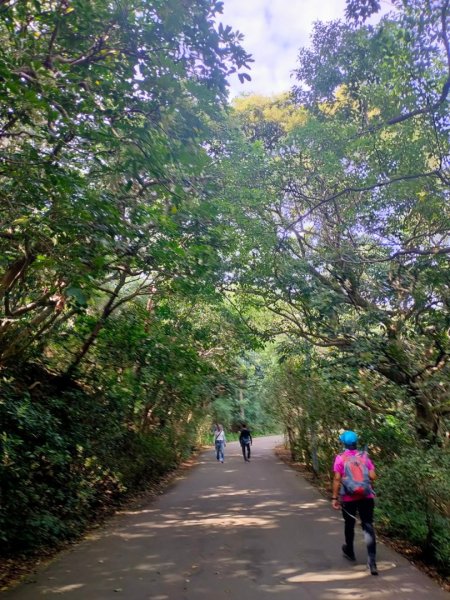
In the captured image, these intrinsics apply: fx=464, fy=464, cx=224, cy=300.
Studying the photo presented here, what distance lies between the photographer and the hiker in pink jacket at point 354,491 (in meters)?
5.30

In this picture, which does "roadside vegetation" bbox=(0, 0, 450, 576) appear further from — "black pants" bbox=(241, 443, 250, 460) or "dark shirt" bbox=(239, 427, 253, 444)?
"black pants" bbox=(241, 443, 250, 460)

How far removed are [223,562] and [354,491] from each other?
186 cm

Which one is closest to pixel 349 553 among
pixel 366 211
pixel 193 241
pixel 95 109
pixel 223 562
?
pixel 223 562

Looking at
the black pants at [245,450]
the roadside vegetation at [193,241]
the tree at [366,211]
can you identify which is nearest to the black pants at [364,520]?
the roadside vegetation at [193,241]

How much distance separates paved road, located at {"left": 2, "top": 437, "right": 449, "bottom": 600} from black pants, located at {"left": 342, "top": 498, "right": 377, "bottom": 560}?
10.4 inches

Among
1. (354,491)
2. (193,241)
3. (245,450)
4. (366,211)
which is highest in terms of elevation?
(366,211)

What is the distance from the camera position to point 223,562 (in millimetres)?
5715

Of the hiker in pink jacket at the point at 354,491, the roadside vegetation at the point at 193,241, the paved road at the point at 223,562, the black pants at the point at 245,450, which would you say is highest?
the roadside vegetation at the point at 193,241

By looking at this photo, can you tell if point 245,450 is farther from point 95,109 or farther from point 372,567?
point 95,109

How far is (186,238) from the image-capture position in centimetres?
783

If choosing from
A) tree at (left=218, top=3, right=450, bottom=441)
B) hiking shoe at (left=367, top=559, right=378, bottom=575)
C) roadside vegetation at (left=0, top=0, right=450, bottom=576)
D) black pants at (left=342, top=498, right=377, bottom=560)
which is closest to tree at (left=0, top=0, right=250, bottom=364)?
roadside vegetation at (left=0, top=0, right=450, bottom=576)

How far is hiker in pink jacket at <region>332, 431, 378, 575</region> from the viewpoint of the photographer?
5.30 metres

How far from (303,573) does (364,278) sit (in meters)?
7.29

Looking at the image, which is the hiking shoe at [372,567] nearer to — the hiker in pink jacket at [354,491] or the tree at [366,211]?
the hiker in pink jacket at [354,491]
